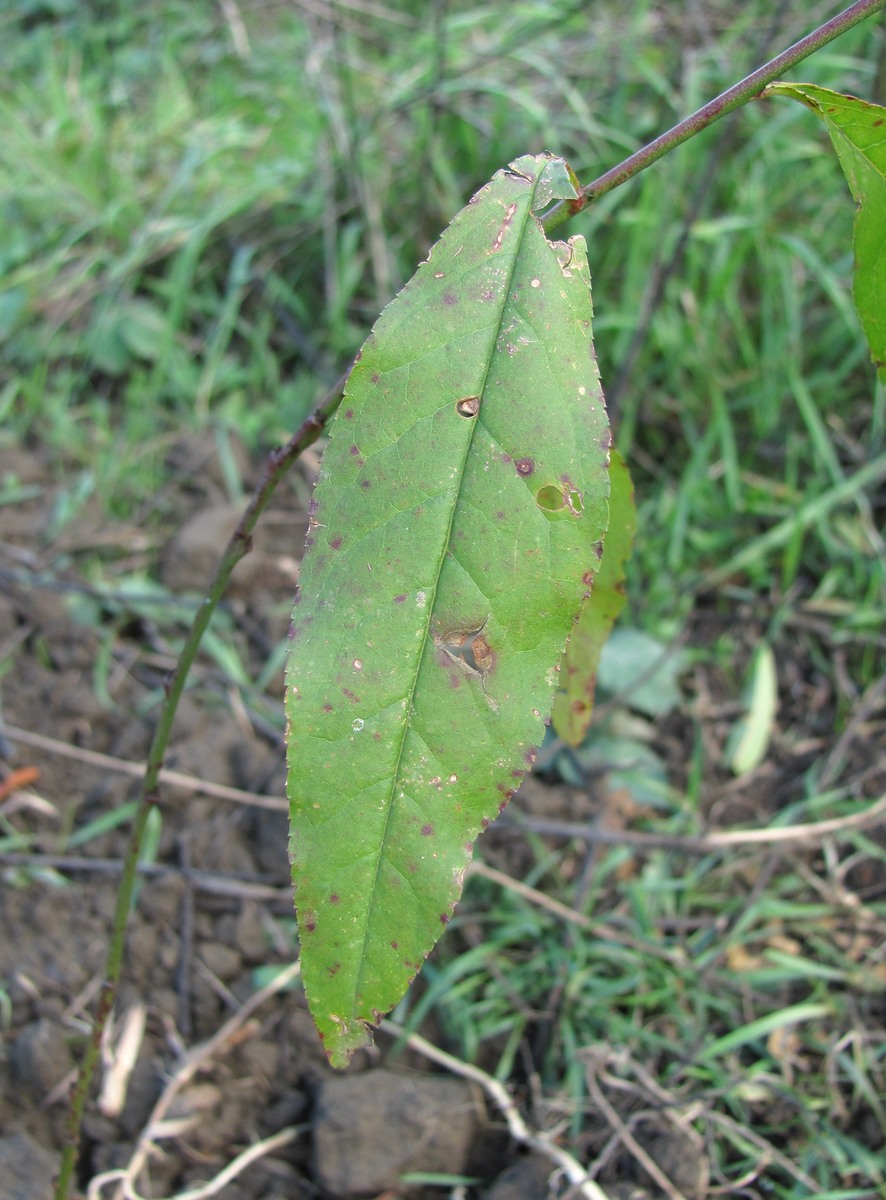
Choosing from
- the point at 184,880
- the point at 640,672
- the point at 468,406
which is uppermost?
the point at 468,406

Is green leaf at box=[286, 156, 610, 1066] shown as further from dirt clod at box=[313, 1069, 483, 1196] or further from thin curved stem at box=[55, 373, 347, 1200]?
dirt clod at box=[313, 1069, 483, 1196]

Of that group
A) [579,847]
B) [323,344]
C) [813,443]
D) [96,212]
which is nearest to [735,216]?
[813,443]

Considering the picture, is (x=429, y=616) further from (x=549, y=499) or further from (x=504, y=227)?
(x=504, y=227)

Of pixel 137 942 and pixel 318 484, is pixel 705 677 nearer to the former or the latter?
pixel 137 942

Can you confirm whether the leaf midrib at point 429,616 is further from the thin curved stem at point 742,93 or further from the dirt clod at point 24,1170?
the dirt clod at point 24,1170

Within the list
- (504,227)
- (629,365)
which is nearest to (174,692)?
(504,227)

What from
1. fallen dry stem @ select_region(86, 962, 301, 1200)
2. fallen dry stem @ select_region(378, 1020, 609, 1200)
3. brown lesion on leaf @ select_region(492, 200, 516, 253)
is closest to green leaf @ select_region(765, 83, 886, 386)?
brown lesion on leaf @ select_region(492, 200, 516, 253)
